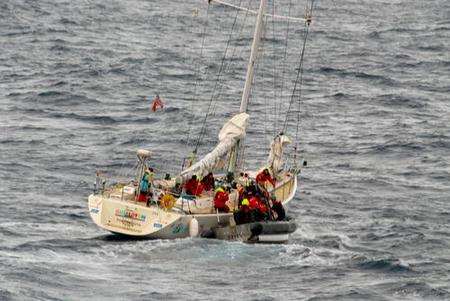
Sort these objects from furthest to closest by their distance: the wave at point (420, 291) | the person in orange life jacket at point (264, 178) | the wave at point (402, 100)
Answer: the wave at point (402, 100), the person in orange life jacket at point (264, 178), the wave at point (420, 291)

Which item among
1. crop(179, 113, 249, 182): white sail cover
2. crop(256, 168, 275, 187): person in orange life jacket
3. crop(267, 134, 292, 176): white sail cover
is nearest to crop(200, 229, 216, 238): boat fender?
crop(179, 113, 249, 182): white sail cover

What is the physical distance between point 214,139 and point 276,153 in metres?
9.95

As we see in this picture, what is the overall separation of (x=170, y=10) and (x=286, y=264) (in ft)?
206

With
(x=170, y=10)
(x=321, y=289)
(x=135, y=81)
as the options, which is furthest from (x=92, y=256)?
(x=170, y=10)

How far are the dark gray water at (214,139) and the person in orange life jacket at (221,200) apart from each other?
2.13 meters

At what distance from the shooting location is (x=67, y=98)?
211 feet

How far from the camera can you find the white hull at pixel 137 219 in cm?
4038

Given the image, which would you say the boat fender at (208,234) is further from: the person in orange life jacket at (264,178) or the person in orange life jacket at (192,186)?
the person in orange life jacket at (264,178)

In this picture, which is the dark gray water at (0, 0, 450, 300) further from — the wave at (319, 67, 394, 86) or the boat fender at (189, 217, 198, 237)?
the boat fender at (189, 217, 198, 237)

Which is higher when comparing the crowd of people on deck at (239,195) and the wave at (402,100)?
the wave at (402,100)

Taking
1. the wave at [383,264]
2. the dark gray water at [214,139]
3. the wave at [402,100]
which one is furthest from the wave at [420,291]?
the wave at [402,100]

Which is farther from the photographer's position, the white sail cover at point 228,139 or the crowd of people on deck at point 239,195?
the white sail cover at point 228,139

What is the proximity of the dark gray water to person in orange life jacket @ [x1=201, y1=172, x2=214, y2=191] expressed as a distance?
345 centimetres

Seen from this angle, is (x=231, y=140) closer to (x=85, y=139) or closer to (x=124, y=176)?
(x=124, y=176)
